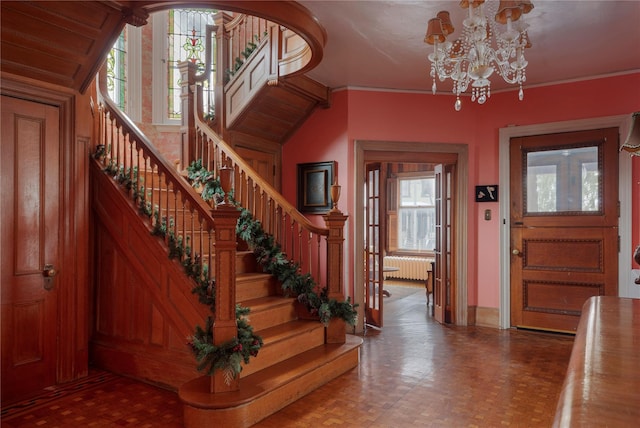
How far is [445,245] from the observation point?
A: 5.83 metres

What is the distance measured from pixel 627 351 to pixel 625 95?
4794 mm

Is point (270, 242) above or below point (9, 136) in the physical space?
below

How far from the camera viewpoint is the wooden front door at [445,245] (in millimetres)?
5719

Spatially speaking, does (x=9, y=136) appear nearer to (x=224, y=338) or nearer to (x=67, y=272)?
(x=67, y=272)

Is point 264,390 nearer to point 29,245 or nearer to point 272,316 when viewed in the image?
point 272,316

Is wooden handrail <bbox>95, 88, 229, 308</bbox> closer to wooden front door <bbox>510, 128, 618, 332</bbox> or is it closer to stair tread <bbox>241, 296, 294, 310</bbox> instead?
stair tread <bbox>241, 296, 294, 310</bbox>

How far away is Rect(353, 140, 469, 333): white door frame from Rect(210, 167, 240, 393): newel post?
257 centimetres

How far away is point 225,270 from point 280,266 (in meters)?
1.37

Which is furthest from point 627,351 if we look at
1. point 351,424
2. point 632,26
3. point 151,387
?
point 632,26

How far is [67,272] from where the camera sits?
358 centimetres

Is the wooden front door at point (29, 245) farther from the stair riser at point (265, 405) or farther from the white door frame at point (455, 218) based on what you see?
the white door frame at point (455, 218)

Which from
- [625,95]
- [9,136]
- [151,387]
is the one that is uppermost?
[625,95]

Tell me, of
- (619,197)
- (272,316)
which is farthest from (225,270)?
(619,197)

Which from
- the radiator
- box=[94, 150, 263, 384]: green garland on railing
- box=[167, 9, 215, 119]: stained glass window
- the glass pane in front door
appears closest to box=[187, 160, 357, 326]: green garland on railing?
box=[94, 150, 263, 384]: green garland on railing
